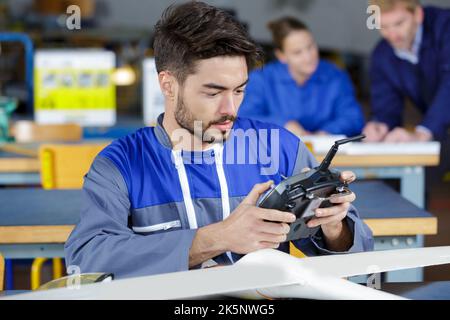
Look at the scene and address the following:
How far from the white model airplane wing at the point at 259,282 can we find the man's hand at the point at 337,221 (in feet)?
0.39

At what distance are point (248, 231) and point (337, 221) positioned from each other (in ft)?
0.72

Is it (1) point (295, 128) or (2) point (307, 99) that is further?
(2) point (307, 99)

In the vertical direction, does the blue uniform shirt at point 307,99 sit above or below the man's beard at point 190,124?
below

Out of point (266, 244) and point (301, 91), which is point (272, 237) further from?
point (301, 91)

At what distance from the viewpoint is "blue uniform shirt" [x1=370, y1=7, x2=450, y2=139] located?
3.95 m

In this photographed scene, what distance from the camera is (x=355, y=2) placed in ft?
28.6

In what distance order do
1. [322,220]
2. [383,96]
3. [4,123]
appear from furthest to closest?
1. [383,96]
2. [4,123]
3. [322,220]

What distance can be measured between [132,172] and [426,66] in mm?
2644

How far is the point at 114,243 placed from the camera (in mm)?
1562

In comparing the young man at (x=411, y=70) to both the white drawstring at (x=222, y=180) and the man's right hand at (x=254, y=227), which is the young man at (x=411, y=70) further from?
the man's right hand at (x=254, y=227)

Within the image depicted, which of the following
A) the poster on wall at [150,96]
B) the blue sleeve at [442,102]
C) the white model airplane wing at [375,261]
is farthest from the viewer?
the poster on wall at [150,96]

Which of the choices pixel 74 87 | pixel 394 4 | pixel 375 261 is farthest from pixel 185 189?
pixel 74 87

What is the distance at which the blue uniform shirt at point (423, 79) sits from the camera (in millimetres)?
3949

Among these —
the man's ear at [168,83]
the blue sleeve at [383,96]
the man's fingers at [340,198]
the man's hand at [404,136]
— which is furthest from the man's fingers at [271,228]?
the blue sleeve at [383,96]
